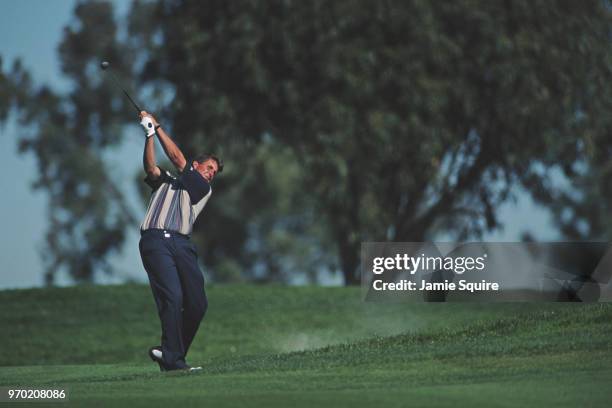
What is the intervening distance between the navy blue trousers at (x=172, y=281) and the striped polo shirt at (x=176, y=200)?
10cm

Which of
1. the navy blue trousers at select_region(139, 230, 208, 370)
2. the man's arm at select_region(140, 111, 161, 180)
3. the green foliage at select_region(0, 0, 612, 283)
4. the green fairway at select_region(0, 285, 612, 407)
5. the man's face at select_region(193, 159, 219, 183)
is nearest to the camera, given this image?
the green fairway at select_region(0, 285, 612, 407)

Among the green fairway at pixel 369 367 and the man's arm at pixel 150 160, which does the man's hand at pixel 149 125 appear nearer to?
the man's arm at pixel 150 160

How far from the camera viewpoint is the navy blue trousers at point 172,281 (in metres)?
12.1

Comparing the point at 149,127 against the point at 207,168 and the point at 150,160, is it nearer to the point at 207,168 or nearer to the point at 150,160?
the point at 150,160

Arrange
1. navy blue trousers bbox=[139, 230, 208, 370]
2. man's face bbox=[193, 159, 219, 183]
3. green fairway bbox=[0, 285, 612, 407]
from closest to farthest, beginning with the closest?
1. green fairway bbox=[0, 285, 612, 407]
2. navy blue trousers bbox=[139, 230, 208, 370]
3. man's face bbox=[193, 159, 219, 183]

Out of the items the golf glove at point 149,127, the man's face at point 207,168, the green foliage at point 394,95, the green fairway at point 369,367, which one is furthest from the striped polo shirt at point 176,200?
the green foliage at point 394,95

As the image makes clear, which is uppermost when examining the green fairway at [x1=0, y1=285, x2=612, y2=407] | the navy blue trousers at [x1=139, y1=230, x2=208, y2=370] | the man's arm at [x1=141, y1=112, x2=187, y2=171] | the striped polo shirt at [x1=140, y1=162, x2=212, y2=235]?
the man's arm at [x1=141, y1=112, x2=187, y2=171]

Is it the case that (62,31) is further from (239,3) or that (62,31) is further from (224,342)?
(224,342)

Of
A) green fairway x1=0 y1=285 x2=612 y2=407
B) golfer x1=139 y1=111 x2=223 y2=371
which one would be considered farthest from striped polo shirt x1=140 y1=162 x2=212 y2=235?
green fairway x1=0 y1=285 x2=612 y2=407

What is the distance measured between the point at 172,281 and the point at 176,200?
79 cm

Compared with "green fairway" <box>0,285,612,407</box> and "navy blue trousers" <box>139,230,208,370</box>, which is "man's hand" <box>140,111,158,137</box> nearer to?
"navy blue trousers" <box>139,230,208,370</box>

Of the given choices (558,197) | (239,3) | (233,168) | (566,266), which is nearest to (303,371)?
(566,266)

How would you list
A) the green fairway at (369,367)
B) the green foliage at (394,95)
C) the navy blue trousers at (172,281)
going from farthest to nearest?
the green foliage at (394,95) → the navy blue trousers at (172,281) → the green fairway at (369,367)

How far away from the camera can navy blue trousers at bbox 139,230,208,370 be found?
477 inches
